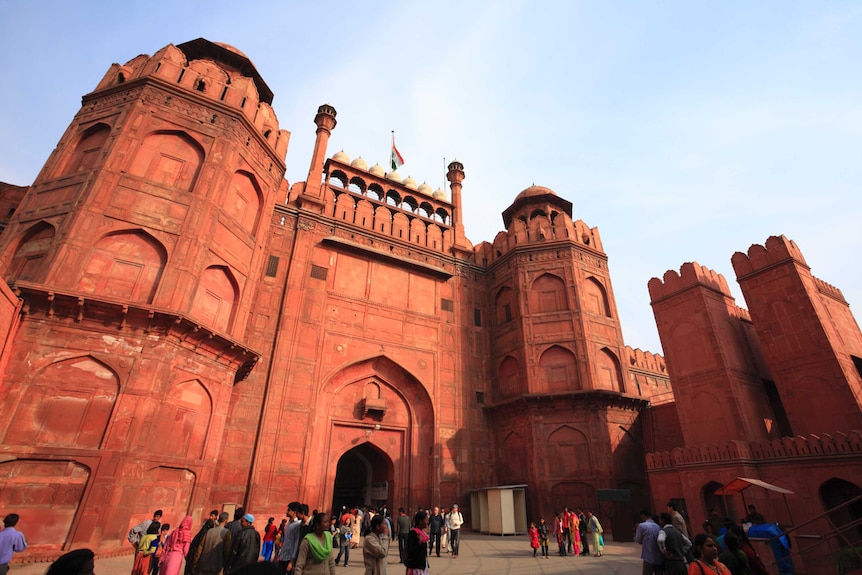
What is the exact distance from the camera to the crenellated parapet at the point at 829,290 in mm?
16125

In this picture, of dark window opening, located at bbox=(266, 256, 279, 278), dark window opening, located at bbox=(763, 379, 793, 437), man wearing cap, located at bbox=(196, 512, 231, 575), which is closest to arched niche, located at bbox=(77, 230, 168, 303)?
dark window opening, located at bbox=(266, 256, 279, 278)

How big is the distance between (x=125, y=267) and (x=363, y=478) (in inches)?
528

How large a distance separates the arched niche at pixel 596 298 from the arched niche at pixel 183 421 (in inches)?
595

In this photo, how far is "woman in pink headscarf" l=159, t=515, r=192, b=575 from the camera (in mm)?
6641

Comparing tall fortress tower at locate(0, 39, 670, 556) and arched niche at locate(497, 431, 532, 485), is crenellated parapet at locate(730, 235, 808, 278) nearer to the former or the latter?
tall fortress tower at locate(0, 39, 670, 556)

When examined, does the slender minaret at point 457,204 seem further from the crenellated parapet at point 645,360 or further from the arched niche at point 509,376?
the crenellated parapet at point 645,360

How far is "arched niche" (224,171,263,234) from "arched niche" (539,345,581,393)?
41.1ft

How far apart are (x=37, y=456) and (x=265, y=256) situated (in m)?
9.44

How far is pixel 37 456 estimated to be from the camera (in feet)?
29.2

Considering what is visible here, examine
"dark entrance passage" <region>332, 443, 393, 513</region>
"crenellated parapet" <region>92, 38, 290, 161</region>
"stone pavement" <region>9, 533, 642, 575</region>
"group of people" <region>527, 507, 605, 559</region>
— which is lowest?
"stone pavement" <region>9, 533, 642, 575</region>

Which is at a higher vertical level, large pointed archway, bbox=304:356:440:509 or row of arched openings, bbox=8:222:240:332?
row of arched openings, bbox=8:222:240:332

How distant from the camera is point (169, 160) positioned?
43.2 ft

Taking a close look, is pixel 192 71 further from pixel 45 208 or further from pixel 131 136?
pixel 45 208

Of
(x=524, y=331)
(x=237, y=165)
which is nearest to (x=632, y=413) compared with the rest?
(x=524, y=331)
